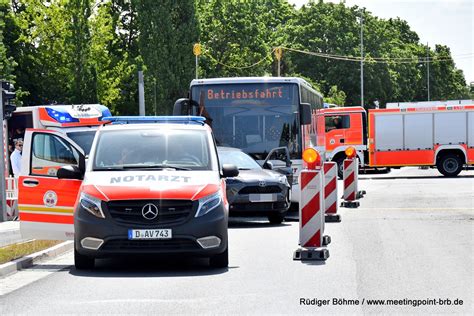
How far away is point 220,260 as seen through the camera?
12.2 meters

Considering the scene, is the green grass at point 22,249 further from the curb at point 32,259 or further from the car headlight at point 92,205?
the car headlight at point 92,205

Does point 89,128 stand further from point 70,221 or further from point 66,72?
point 66,72

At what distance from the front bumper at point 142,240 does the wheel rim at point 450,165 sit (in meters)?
32.0

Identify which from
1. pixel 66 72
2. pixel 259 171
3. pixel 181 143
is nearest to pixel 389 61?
pixel 66 72

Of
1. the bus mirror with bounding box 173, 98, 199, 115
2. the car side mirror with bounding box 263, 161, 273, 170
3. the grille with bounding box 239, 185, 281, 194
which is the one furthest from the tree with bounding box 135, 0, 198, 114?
the grille with bounding box 239, 185, 281, 194

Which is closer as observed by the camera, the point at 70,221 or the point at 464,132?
the point at 70,221

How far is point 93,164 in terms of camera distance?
12828mm

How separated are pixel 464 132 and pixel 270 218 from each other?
24.9m

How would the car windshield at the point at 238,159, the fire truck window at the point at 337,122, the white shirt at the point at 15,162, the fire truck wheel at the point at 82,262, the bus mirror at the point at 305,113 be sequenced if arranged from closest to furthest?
the fire truck wheel at the point at 82,262 < the car windshield at the point at 238,159 < the bus mirror at the point at 305,113 < the white shirt at the point at 15,162 < the fire truck window at the point at 337,122

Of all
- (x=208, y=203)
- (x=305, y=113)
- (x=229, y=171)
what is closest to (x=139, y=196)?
(x=208, y=203)

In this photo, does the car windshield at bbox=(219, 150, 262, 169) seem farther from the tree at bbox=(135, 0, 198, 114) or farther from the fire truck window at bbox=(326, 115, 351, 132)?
the tree at bbox=(135, 0, 198, 114)

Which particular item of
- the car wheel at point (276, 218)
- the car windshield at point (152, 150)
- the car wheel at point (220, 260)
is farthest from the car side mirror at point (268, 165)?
the car wheel at point (220, 260)

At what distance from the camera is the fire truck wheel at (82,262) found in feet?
39.8

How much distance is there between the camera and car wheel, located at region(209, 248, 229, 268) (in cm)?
1221
